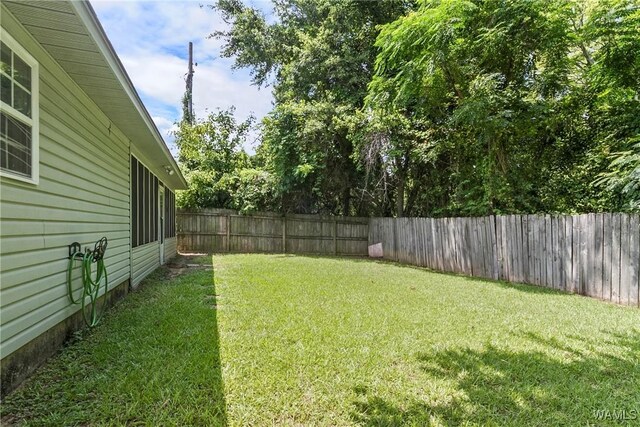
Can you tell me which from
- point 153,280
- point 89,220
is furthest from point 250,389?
point 153,280

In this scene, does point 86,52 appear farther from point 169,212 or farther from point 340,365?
point 169,212

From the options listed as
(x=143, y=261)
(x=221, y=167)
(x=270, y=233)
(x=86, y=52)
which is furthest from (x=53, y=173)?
(x=221, y=167)

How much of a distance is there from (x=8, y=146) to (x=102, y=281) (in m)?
2.35

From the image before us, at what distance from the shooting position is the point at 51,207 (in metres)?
2.94

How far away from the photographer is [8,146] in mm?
2318

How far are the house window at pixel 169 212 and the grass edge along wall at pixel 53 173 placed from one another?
4.97m

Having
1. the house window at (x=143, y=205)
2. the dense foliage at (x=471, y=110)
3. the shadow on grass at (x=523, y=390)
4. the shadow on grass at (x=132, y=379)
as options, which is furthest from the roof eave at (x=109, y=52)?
the dense foliage at (x=471, y=110)

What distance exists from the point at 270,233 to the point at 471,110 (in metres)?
8.01

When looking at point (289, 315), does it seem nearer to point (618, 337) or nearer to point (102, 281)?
point (102, 281)

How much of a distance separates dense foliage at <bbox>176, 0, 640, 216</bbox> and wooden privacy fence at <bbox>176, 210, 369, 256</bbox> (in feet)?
2.40

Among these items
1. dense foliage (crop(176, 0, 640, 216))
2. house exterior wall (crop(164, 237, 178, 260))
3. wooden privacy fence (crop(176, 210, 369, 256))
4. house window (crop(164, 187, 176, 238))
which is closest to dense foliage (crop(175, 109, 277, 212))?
dense foliage (crop(176, 0, 640, 216))

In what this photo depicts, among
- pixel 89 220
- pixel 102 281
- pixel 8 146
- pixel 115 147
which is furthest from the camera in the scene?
pixel 115 147

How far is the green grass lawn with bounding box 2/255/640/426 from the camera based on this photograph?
213 centimetres

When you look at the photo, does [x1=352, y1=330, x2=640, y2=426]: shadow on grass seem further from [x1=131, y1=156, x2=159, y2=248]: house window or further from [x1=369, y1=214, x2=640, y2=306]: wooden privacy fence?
[x1=131, y1=156, x2=159, y2=248]: house window
